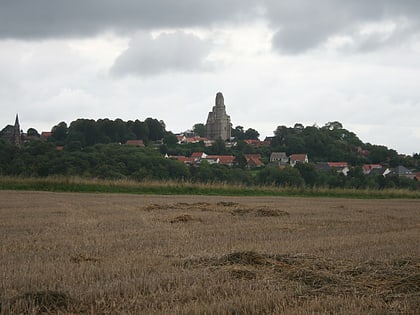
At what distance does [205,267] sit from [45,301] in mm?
3176

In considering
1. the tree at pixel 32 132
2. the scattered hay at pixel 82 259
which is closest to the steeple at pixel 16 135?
the tree at pixel 32 132

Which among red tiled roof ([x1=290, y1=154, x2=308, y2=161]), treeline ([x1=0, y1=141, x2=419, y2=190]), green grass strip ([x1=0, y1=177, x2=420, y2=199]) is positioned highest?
red tiled roof ([x1=290, y1=154, x2=308, y2=161])

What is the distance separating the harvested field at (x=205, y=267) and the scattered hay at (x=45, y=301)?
0.01m

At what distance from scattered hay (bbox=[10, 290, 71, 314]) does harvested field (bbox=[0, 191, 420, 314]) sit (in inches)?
0.5

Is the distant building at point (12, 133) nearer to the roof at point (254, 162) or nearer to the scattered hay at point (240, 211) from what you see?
the roof at point (254, 162)

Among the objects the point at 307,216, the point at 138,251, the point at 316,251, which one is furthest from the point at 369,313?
the point at 307,216

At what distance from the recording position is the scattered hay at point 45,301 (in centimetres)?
638

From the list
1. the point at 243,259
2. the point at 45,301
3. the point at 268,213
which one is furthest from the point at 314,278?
the point at 268,213

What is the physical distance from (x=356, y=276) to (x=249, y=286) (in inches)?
73.8

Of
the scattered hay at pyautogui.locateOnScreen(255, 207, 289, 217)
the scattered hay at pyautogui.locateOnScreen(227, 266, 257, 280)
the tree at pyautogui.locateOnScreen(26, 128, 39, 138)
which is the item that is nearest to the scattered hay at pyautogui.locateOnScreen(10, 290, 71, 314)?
the scattered hay at pyautogui.locateOnScreen(227, 266, 257, 280)

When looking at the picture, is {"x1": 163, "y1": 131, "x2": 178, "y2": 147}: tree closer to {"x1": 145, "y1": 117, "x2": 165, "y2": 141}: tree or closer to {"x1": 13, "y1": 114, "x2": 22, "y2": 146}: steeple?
{"x1": 145, "y1": 117, "x2": 165, "y2": 141}: tree

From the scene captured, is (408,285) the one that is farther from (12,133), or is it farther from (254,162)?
(12,133)

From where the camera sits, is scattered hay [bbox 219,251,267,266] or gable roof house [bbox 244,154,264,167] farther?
gable roof house [bbox 244,154,264,167]

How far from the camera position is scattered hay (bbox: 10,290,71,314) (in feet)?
20.9
